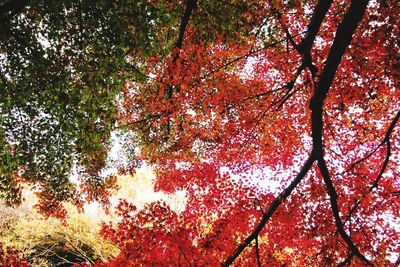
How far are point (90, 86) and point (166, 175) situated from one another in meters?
14.2

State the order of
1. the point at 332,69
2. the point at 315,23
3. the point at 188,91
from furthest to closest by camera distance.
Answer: the point at 188,91
the point at 315,23
the point at 332,69

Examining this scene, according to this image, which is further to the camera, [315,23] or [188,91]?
[188,91]

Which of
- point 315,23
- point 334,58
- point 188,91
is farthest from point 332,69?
point 188,91

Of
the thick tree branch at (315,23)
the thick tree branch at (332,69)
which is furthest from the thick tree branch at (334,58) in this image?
the thick tree branch at (315,23)

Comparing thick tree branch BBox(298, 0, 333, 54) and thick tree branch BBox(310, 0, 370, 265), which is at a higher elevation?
thick tree branch BBox(298, 0, 333, 54)

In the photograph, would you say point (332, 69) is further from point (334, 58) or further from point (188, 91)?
point (188, 91)

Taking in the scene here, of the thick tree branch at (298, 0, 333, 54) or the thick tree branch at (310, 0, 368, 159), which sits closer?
the thick tree branch at (310, 0, 368, 159)

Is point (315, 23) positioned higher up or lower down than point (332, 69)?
higher up

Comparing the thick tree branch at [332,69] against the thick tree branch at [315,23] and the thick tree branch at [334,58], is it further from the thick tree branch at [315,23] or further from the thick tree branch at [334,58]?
the thick tree branch at [315,23]

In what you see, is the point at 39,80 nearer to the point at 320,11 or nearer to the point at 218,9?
the point at 218,9

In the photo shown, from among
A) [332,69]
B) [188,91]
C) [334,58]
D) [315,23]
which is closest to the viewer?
[334,58]

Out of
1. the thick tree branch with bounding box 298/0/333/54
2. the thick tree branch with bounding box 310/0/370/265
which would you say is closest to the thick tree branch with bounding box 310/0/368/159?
the thick tree branch with bounding box 310/0/370/265

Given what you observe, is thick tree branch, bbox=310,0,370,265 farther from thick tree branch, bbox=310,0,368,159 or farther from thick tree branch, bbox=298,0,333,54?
thick tree branch, bbox=298,0,333,54

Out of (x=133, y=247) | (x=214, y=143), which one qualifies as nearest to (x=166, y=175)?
(x=214, y=143)
